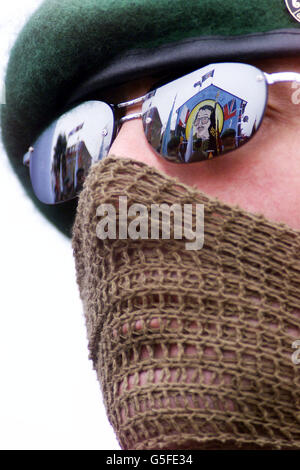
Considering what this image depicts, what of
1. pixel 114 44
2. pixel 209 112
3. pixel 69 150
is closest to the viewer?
pixel 209 112

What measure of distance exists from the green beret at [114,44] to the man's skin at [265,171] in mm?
71

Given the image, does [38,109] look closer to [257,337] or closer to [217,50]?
[217,50]

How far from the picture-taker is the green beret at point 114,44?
1.15m

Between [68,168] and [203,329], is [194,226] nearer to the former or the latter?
[203,329]

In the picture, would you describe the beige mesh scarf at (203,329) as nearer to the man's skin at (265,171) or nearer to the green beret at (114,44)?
the man's skin at (265,171)

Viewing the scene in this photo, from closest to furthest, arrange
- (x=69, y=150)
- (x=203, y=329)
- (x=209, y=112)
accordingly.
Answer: (x=203, y=329) → (x=209, y=112) → (x=69, y=150)

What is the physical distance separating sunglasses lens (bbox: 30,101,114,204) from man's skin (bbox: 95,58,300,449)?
0.79ft

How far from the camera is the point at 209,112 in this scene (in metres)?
1.15

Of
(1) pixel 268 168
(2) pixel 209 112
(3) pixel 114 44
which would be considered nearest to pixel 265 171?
(1) pixel 268 168

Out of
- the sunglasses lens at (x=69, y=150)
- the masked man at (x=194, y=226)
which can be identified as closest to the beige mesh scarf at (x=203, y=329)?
the masked man at (x=194, y=226)

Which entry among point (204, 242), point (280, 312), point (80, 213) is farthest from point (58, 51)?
point (280, 312)

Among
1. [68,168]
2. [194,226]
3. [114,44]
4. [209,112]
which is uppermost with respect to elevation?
[114,44]

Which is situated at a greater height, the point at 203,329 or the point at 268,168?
the point at 268,168

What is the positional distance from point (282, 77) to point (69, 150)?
1.80ft
